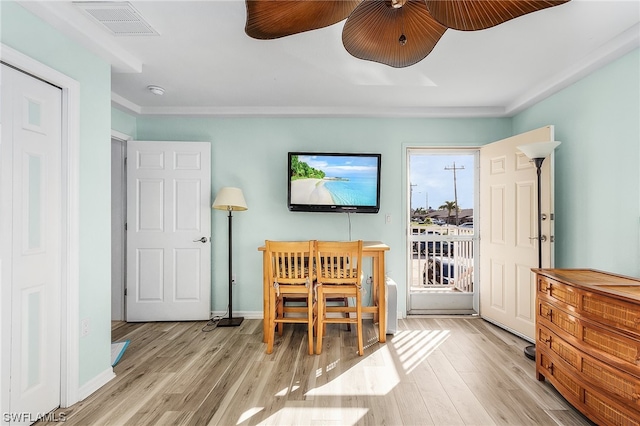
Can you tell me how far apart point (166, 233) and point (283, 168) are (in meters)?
1.58

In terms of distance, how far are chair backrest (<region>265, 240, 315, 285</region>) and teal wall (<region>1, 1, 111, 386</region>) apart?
1.28 metres

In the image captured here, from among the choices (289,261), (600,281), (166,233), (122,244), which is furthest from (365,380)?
(122,244)

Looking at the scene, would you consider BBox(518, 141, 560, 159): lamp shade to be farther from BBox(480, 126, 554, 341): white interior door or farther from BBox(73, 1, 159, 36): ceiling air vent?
BBox(73, 1, 159, 36): ceiling air vent

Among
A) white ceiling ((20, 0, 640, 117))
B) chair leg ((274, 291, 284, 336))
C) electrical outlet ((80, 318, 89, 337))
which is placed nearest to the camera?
white ceiling ((20, 0, 640, 117))

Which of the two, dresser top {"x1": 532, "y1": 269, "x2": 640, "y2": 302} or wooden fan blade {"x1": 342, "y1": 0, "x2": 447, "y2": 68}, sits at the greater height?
wooden fan blade {"x1": 342, "y1": 0, "x2": 447, "y2": 68}

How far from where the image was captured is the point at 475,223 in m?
3.95

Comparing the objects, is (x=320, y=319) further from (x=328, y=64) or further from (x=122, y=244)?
(x=122, y=244)

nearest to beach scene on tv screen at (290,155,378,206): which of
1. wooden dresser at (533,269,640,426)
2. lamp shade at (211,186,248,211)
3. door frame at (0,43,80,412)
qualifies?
lamp shade at (211,186,248,211)

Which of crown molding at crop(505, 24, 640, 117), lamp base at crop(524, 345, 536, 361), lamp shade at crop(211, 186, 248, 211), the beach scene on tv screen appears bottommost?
lamp base at crop(524, 345, 536, 361)

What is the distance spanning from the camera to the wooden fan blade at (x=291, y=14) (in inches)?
51.6

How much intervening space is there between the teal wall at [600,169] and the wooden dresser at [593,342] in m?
0.42

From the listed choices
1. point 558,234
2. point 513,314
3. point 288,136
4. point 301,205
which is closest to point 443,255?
point 513,314

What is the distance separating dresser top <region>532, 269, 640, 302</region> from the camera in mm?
1711

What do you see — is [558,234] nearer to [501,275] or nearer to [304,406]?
[501,275]
